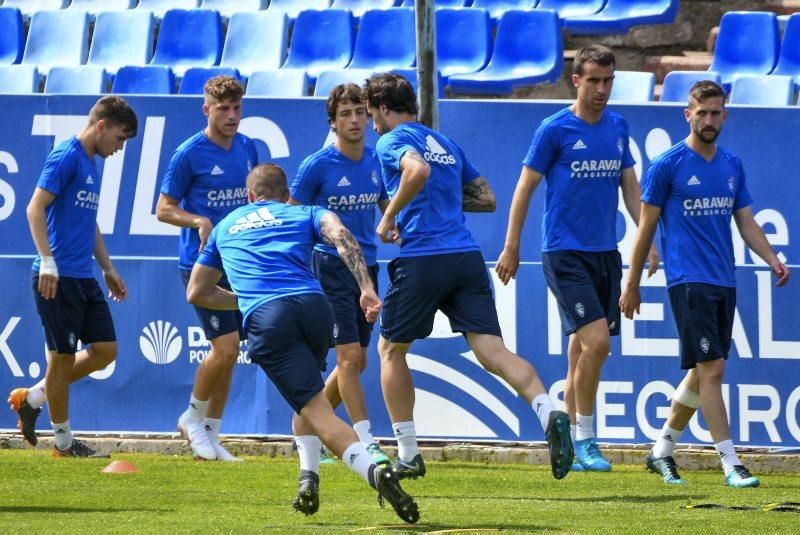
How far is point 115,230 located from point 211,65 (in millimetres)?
4738

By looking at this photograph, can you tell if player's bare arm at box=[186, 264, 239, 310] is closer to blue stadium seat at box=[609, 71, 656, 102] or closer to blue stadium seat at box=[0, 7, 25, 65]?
blue stadium seat at box=[609, 71, 656, 102]

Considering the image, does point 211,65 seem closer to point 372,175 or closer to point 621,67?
point 621,67

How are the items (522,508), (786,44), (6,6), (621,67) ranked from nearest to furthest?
(522,508) < (786,44) < (621,67) < (6,6)

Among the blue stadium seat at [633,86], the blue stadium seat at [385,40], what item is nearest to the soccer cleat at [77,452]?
the blue stadium seat at [633,86]

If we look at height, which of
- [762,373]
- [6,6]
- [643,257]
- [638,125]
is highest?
[6,6]

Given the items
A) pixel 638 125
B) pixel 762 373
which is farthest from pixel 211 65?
pixel 762 373

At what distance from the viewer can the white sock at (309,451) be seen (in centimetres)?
672

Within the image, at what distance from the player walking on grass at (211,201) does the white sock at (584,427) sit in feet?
7.07

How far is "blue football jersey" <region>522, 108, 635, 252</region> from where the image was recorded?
8.85 m

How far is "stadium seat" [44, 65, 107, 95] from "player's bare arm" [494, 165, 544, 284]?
18.9 ft

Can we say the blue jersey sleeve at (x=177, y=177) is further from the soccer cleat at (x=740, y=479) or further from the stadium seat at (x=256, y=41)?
the stadium seat at (x=256, y=41)

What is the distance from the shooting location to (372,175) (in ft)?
30.2

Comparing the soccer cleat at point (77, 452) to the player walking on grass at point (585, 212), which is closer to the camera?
the player walking on grass at point (585, 212)

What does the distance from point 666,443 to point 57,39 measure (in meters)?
8.63
